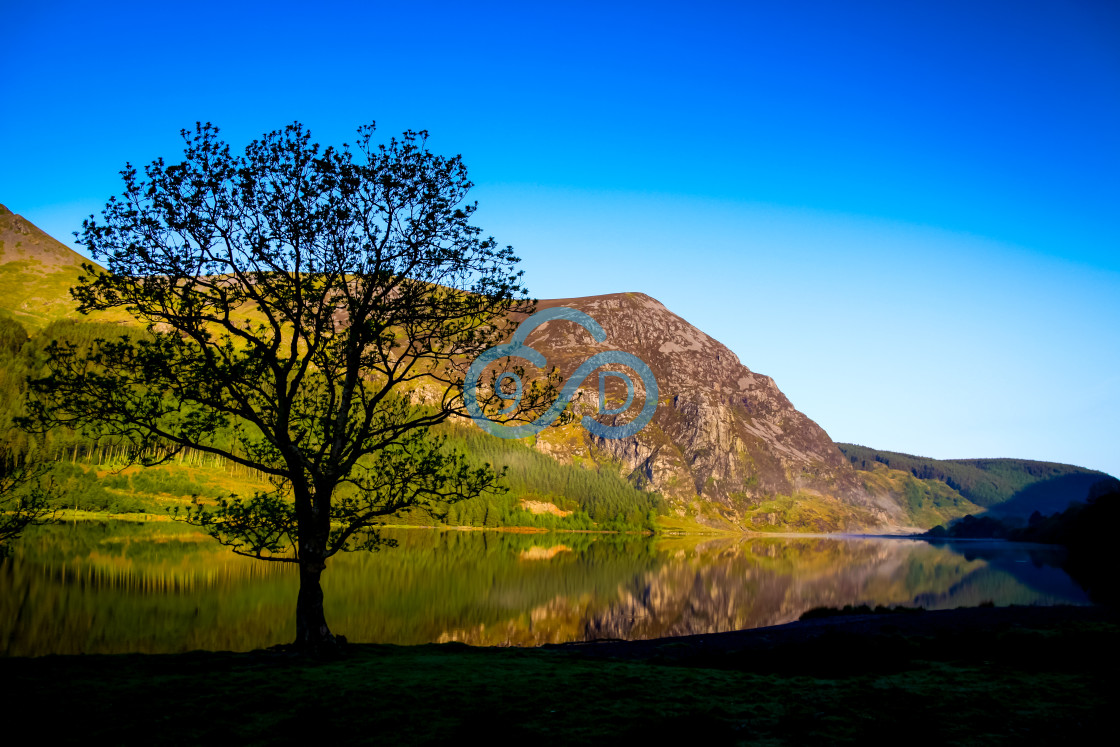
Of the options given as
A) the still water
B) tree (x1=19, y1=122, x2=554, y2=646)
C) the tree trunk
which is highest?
tree (x1=19, y1=122, x2=554, y2=646)

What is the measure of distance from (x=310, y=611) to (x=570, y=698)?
11825mm

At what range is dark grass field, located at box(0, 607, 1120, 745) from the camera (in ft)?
41.6

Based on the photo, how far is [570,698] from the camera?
16438mm

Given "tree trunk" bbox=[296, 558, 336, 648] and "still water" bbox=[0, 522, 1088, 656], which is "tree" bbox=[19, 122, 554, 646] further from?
"still water" bbox=[0, 522, 1088, 656]

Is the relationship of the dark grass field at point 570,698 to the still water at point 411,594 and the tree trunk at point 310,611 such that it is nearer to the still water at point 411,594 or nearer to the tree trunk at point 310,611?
the tree trunk at point 310,611

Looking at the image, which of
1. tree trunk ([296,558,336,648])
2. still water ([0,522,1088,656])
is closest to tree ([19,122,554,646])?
tree trunk ([296,558,336,648])

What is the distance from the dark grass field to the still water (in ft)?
83.0

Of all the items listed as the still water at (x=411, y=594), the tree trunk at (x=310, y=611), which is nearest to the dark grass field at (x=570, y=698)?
the tree trunk at (x=310, y=611)

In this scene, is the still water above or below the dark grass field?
below

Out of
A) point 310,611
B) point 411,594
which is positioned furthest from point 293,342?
point 411,594

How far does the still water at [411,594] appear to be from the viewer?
4631 centimetres

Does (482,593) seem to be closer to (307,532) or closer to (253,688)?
(307,532)

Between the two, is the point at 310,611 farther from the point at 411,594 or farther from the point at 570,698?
the point at 411,594

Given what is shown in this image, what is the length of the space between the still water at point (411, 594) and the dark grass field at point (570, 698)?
25.3m
